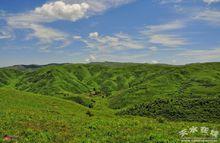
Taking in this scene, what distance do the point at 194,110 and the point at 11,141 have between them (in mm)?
83242

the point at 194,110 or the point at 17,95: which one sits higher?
the point at 17,95

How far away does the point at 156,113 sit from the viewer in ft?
352

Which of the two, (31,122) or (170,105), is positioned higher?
(31,122)

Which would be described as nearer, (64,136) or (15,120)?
(64,136)

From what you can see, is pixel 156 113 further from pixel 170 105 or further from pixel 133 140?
pixel 133 140

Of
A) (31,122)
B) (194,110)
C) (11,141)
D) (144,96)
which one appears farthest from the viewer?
(144,96)

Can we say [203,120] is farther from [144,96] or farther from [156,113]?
[144,96]

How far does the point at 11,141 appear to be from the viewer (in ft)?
83.2

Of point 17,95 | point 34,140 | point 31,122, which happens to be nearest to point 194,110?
point 17,95

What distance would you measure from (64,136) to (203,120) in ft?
234

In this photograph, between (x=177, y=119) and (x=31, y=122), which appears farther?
(x=177, y=119)

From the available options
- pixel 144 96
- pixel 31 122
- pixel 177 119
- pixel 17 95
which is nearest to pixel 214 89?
pixel 144 96

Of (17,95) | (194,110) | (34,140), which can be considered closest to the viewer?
(34,140)

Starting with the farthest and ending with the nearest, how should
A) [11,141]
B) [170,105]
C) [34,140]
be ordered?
[170,105]
[34,140]
[11,141]
